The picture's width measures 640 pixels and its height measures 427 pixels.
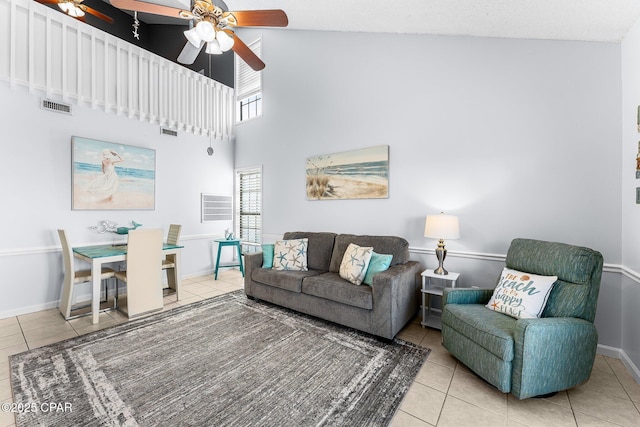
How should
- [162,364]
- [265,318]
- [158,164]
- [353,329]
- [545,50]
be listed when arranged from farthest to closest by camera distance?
[158,164], [265,318], [353,329], [545,50], [162,364]

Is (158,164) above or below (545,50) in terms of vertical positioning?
below

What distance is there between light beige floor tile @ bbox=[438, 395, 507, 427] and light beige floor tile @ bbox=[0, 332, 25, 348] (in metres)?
3.68

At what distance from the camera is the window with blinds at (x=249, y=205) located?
5285 mm

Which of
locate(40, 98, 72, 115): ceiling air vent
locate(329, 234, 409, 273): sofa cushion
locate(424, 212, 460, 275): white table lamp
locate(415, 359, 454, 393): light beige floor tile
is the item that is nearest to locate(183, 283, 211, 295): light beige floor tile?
locate(329, 234, 409, 273): sofa cushion

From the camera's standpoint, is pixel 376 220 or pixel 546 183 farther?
pixel 376 220

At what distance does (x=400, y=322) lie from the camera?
2658 millimetres

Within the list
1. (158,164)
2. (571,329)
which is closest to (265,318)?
(571,329)

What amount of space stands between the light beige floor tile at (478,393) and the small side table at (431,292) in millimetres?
804

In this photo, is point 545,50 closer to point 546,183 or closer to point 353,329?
point 546,183

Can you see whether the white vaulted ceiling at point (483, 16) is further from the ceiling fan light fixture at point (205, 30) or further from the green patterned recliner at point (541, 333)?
the green patterned recliner at point (541, 333)

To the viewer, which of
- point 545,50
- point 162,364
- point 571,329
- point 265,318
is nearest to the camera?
point 571,329

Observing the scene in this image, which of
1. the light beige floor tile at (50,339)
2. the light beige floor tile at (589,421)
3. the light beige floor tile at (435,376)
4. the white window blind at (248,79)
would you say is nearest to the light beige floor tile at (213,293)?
the light beige floor tile at (50,339)

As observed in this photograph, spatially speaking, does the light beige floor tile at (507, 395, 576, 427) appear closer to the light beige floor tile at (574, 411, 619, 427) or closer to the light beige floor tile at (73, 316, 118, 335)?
the light beige floor tile at (574, 411, 619, 427)

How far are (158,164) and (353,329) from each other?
13.0 ft
